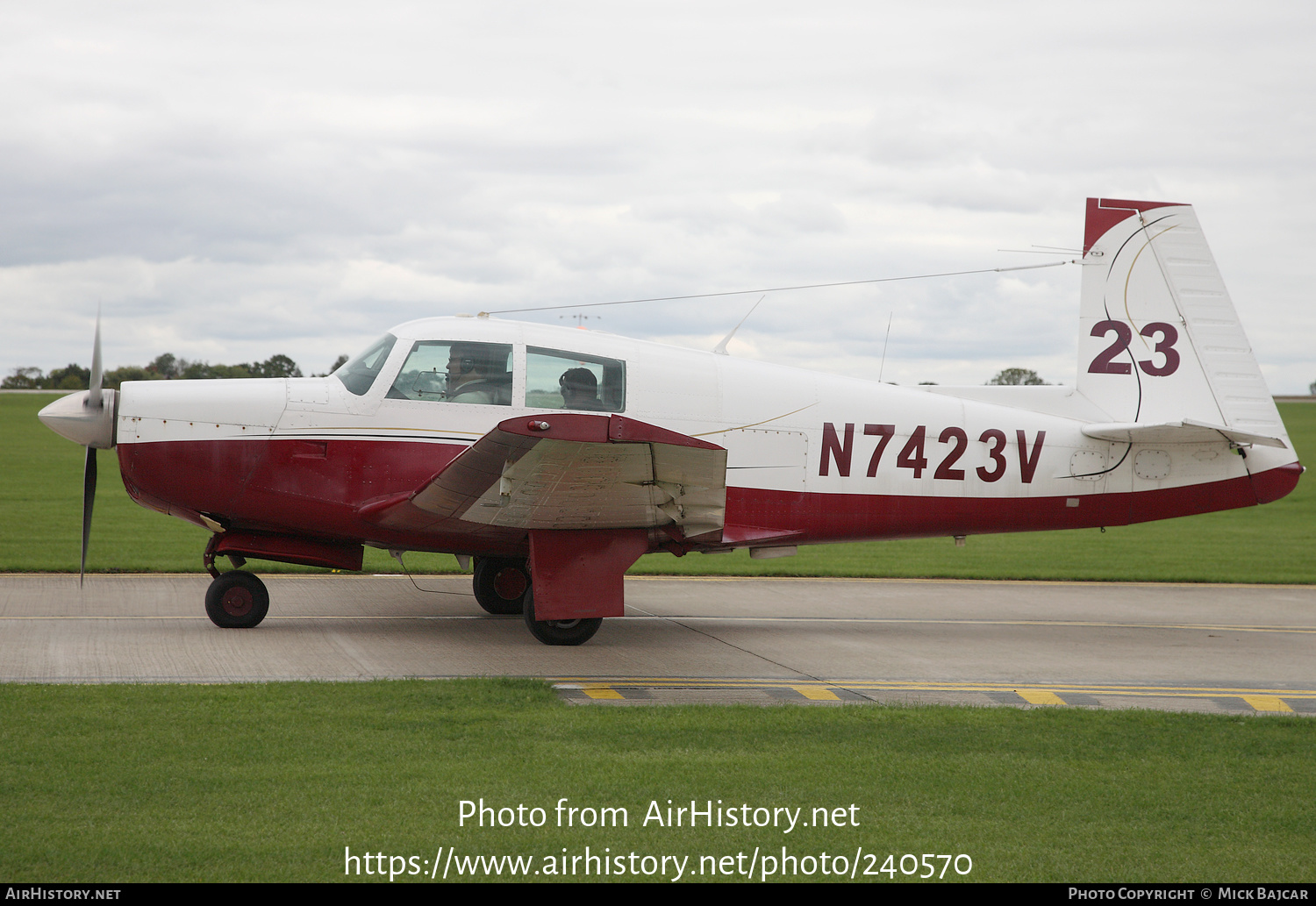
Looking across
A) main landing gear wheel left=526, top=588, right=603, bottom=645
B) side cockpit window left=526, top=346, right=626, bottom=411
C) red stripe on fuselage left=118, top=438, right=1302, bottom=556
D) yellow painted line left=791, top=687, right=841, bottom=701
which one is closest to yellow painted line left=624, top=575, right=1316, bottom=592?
red stripe on fuselage left=118, top=438, right=1302, bottom=556

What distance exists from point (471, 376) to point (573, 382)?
2.98 ft

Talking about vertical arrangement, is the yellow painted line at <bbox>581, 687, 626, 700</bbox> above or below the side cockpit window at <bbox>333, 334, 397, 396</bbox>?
below

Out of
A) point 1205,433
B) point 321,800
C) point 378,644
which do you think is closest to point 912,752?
point 321,800

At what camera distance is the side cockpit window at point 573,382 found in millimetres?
9516

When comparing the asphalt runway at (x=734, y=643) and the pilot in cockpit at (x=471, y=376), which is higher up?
the pilot in cockpit at (x=471, y=376)

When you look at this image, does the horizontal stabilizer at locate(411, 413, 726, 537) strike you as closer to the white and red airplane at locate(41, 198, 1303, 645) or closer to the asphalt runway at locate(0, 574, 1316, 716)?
the white and red airplane at locate(41, 198, 1303, 645)

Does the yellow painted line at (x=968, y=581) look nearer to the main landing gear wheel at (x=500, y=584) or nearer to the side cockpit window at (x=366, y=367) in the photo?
the main landing gear wheel at (x=500, y=584)

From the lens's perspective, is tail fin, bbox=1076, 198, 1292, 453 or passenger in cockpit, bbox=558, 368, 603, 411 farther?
tail fin, bbox=1076, 198, 1292, 453

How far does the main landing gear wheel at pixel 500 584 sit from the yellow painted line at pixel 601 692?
348 cm

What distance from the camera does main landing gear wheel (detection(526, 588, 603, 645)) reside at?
9.44 meters

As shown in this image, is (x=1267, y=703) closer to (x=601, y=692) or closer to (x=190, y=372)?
(x=601, y=692)

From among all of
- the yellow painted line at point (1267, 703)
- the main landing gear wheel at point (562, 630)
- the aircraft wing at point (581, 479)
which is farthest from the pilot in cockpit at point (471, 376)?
the yellow painted line at point (1267, 703)

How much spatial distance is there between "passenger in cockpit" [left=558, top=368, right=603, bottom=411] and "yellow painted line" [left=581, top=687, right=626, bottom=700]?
274 cm
